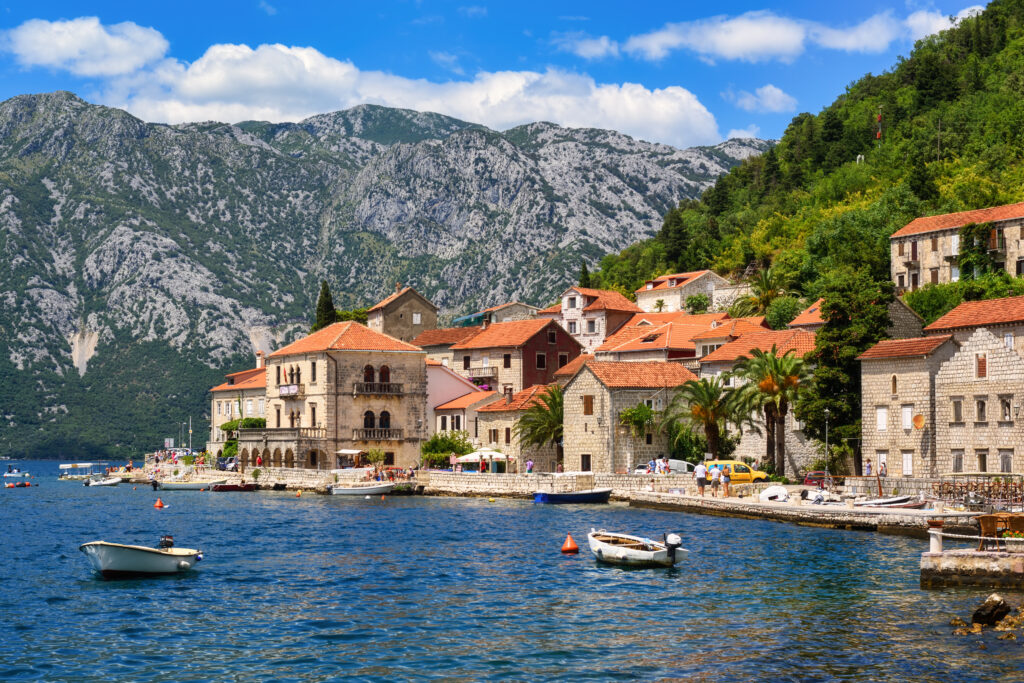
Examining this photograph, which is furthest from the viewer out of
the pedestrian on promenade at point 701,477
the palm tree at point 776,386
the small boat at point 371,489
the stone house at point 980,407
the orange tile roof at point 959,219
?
the small boat at point 371,489

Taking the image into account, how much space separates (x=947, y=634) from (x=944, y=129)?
3973 inches

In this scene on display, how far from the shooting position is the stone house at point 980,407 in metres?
53.7

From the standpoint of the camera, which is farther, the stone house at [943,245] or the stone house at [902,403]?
the stone house at [943,245]

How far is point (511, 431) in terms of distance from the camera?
84688 millimetres

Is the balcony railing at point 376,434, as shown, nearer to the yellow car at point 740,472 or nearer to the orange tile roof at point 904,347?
the yellow car at point 740,472

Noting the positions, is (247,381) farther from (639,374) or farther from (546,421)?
(639,374)

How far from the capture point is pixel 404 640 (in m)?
29.3

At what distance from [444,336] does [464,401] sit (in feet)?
65.3

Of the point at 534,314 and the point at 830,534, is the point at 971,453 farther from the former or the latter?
the point at 534,314

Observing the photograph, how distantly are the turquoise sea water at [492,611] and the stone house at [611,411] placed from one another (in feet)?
54.9

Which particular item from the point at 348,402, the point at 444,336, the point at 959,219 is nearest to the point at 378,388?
the point at 348,402

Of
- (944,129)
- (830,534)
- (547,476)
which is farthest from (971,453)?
(944,129)

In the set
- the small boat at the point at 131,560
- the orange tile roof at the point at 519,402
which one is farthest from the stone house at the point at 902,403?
the small boat at the point at 131,560

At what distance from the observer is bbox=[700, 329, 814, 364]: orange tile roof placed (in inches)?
2811
